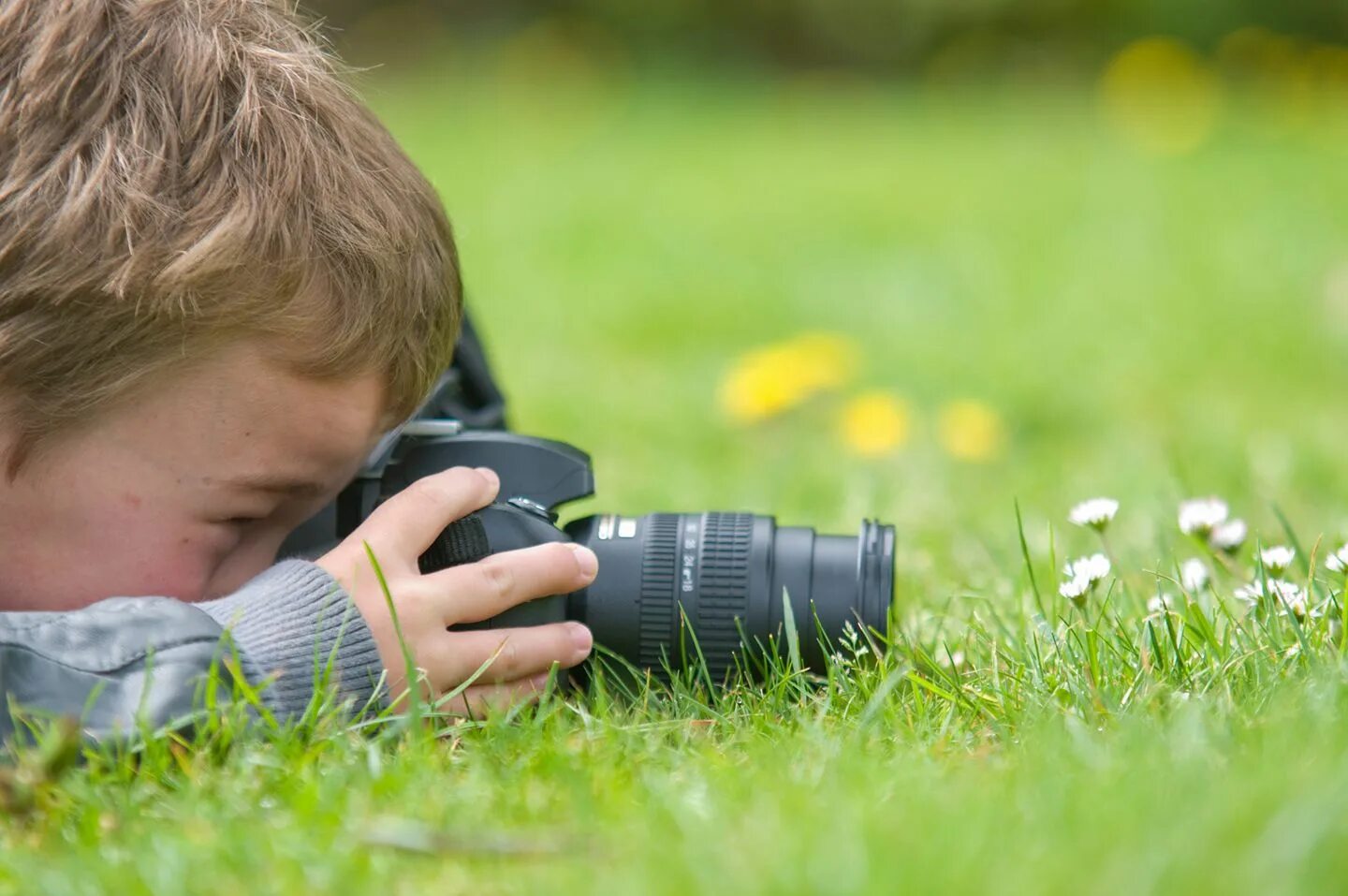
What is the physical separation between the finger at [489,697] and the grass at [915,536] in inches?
1.4

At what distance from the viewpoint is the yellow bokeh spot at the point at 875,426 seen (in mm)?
3305

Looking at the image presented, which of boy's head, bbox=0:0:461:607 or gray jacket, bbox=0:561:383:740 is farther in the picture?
boy's head, bbox=0:0:461:607

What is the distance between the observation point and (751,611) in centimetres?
181

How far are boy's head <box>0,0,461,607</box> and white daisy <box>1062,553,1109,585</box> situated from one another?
0.82 meters

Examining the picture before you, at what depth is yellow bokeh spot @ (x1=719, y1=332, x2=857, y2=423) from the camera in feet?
11.6

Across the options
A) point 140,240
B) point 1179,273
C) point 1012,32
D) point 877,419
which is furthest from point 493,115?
point 140,240

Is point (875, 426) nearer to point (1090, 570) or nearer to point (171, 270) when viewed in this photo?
point (1090, 570)

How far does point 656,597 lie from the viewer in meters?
1.81

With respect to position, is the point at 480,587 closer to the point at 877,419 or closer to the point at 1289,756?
→ the point at 1289,756

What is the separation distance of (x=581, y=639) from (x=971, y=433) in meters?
1.67

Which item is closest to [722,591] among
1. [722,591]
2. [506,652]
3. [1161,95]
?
[722,591]

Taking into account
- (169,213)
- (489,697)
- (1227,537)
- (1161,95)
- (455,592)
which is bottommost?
(489,697)

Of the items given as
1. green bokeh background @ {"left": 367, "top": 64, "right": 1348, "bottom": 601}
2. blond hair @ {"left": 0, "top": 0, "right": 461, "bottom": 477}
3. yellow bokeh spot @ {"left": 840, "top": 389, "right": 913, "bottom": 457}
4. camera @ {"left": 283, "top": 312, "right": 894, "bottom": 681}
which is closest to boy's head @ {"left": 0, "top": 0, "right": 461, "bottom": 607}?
blond hair @ {"left": 0, "top": 0, "right": 461, "bottom": 477}

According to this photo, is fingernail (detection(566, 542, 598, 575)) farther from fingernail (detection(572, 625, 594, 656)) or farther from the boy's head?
the boy's head
